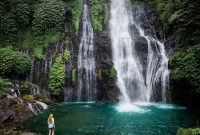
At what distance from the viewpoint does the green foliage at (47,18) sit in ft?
108

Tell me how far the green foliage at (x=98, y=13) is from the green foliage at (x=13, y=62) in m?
8.87

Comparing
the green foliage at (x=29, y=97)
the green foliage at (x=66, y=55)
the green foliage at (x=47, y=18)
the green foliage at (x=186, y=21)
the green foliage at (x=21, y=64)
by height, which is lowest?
the green foliage at (x=29, y=97)

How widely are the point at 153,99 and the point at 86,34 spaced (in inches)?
419

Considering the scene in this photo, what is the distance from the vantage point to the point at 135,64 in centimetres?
3020

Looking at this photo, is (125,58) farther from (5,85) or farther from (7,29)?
(7,29)

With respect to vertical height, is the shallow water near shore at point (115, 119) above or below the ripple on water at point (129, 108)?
below

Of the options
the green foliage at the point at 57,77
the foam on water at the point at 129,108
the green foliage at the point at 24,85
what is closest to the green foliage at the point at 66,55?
the green foliage at the point at 57,77

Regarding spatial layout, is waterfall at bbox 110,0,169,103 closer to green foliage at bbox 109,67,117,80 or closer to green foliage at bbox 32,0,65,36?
green foliage at bbox 109,67,117,80

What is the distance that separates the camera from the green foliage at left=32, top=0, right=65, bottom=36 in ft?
108

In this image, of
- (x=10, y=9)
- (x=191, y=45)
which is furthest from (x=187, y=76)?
(x=10, y=9)

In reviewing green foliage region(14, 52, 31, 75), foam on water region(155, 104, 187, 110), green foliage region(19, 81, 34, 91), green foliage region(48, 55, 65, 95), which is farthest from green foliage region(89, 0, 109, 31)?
foam on water region(155, 104, 187, 110)

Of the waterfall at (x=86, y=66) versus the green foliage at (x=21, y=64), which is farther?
the waterfall at (x=86, y=66)

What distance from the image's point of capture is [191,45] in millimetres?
26312

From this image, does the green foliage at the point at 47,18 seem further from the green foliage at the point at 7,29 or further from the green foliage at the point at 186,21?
the green foliage at the point at 186,21
